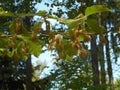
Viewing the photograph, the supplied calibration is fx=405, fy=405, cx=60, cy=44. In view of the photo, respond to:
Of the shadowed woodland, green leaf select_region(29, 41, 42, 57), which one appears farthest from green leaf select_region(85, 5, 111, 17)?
green leaf select_region(29, 41, 42, 57)

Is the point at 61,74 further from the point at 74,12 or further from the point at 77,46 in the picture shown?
the point at 77,46

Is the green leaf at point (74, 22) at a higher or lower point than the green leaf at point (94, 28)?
higher

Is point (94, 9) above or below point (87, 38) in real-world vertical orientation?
above

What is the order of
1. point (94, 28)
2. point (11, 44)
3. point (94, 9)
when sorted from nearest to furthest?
point (94, 9), point (94, 28), point (11, 44)

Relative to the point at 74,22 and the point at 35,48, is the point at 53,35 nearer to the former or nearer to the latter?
the point at 74,22

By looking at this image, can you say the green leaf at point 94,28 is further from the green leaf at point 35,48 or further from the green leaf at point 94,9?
the green leaf at point 35,48

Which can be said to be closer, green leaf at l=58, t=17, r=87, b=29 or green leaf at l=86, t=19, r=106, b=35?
green leaf at l=58, t=17, r=87, b=29

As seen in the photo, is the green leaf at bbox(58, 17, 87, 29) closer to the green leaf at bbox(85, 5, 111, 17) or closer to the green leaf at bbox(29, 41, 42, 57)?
the green leaf at bbox(85, 5, 111, 17)

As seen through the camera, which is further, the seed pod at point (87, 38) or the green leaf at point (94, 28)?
the green leaf at point (94, 28)

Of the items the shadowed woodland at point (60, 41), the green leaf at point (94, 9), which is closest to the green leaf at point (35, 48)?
the shadowed woodland at point (60, 41)

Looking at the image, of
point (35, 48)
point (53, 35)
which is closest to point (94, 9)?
point (53, 35)

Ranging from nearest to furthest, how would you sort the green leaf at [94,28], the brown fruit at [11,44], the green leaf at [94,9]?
the green leaf at [94,9] → the green leaf at [94,28] → the brown fruit at [11,44]

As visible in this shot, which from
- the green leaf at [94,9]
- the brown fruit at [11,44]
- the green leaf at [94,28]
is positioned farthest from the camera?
the brown fruit at [11,44]

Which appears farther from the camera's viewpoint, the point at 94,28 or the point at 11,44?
the point at 11,44
